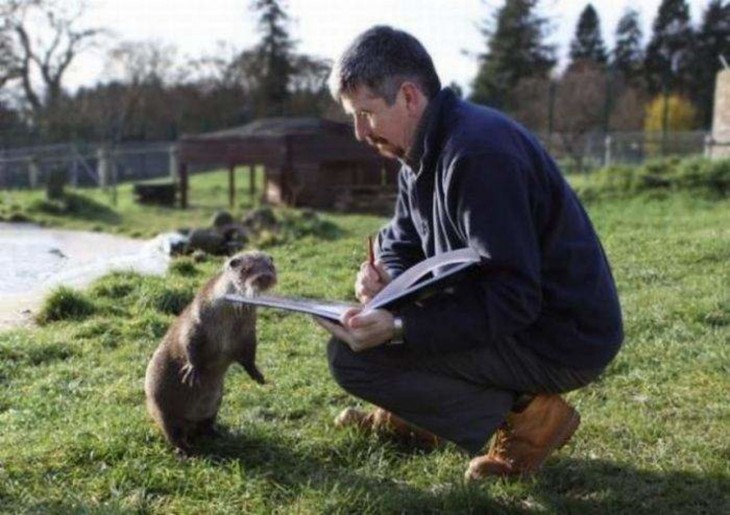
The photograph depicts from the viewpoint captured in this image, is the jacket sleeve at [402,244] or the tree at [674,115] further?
the tree at [674,115]

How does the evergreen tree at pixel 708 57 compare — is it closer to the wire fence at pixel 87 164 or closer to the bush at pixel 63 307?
the wire fence at pixel 87 164

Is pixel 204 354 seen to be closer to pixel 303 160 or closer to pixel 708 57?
pixel 303 160

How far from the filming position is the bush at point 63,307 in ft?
21.0

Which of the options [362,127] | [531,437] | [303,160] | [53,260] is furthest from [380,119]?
[303,160]

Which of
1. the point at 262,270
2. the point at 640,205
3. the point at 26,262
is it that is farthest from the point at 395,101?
the point at 640,205

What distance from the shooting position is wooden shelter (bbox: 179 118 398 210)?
19016 millimetres

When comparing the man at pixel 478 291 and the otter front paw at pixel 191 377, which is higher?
the man at pixel 478 291

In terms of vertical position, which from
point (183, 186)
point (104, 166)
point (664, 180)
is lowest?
point (183, 186)

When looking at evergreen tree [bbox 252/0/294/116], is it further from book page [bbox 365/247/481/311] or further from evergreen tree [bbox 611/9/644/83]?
book page [bbox 365/247/481/311]

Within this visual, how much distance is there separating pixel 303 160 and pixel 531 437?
16.2 m

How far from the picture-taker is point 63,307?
6.46 metres

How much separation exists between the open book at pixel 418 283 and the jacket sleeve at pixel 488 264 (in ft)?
0.17

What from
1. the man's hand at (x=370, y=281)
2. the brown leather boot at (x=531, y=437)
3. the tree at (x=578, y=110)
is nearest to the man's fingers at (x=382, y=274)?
the man's hand at (x=370, y=281)

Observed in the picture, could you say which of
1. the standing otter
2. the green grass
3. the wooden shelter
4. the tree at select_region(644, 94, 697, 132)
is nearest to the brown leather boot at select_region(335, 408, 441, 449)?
the green grass
